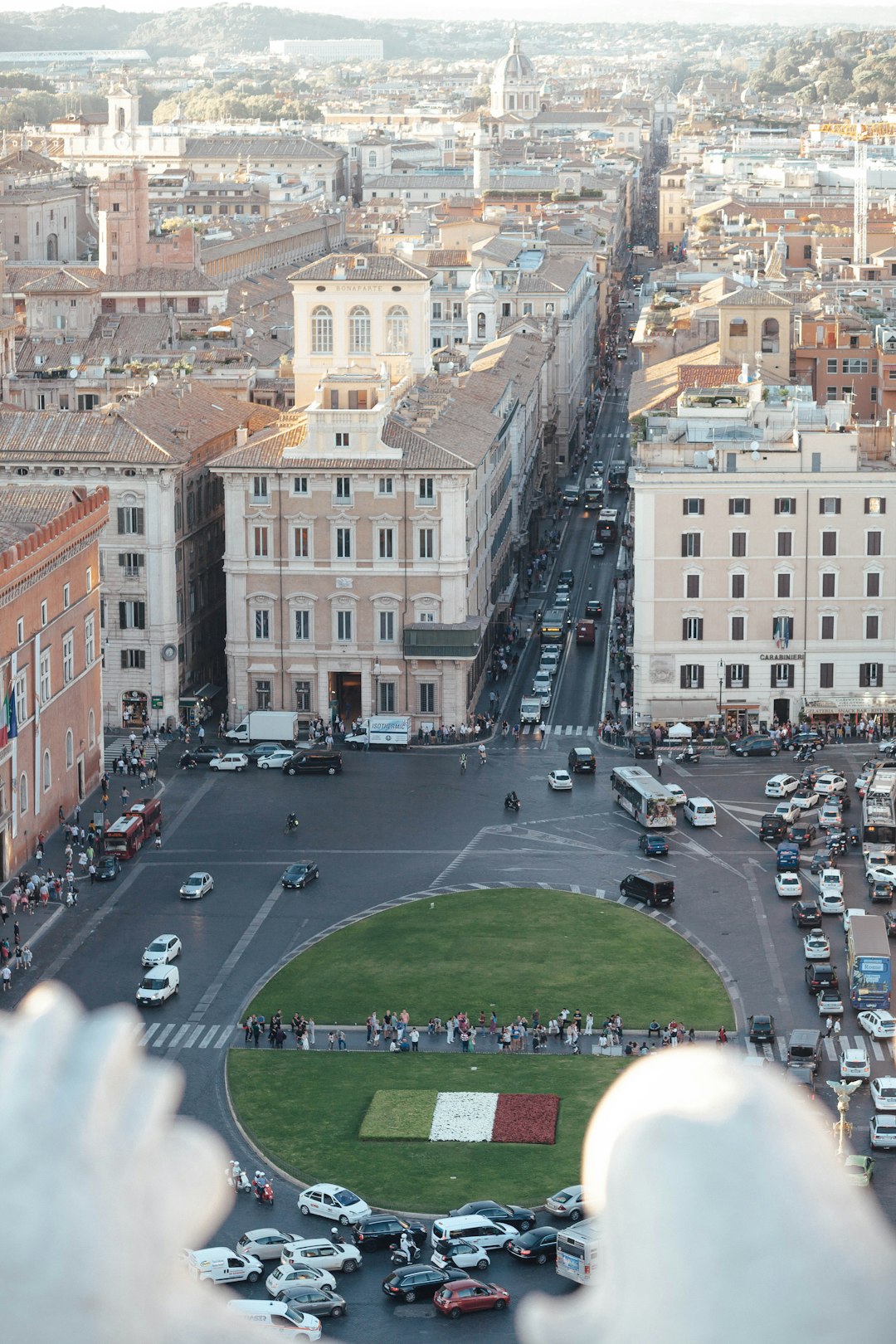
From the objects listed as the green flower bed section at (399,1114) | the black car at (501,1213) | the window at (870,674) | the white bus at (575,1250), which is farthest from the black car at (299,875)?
the white bus at (575,1250)

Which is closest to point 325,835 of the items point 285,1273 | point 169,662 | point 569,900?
point 569,900

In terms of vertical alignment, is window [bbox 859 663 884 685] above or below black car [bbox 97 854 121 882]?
above

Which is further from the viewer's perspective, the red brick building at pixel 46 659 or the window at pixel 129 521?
the window at pixel 129 521

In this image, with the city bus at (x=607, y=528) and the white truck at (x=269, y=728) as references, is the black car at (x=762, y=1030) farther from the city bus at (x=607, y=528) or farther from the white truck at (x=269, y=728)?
the city bus at (x=607, y=528)

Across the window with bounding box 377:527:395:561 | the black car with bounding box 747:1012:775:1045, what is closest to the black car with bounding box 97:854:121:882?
the window with bounding box 377:527:395:561

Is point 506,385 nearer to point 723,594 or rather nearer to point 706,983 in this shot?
point 723,594

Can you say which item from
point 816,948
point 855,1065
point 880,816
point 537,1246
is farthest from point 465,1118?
point 880,816

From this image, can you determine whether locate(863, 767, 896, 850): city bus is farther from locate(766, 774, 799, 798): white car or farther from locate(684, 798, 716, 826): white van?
locate(684, 798, 716, 826): white van
